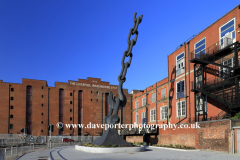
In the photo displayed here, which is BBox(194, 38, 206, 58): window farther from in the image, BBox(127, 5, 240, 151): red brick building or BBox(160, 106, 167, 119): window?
BBox(160, 106, 167, 119): window

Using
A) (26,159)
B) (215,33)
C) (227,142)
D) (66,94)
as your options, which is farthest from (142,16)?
(66,94)

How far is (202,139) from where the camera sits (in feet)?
82.7

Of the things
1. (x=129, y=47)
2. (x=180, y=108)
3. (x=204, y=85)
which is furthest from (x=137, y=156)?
(x=180, y=108)

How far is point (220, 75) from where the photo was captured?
2864cm

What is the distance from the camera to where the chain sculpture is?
24130 mm

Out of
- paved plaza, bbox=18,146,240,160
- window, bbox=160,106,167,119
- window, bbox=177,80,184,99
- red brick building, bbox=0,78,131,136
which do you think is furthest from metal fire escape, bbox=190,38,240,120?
red brick building, bbox=0,78,131,136

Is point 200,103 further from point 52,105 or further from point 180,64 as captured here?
point 52,105

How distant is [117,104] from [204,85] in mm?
11752

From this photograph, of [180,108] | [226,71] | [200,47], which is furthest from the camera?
[180,108]

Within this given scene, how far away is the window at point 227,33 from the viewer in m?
27.2

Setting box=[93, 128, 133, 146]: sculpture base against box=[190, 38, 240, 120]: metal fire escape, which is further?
box=[190, 38, 240, 120]: metal fire escape

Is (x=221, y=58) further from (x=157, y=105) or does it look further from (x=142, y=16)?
(x=157, y=105)

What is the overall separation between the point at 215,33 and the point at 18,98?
5544 cm

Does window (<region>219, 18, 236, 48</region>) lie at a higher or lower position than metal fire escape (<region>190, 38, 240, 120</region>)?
higher
